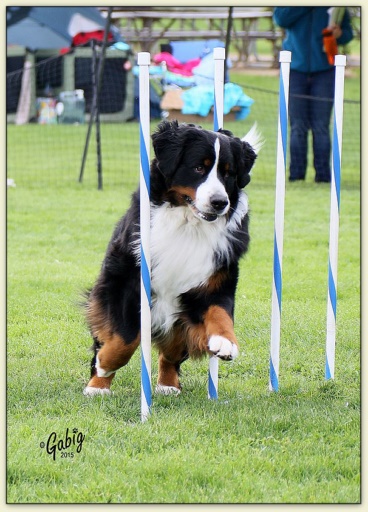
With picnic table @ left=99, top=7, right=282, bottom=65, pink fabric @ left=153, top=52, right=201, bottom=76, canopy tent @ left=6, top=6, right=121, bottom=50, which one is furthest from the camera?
picnic table @ left=99, top=7, right=282, bottom=65

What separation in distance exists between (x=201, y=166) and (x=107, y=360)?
111 centimetres

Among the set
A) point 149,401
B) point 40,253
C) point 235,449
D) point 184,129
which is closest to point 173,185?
point 184,129

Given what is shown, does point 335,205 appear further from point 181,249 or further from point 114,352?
point 114,352

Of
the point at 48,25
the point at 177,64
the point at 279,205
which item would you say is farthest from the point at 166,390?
the point at 177,64

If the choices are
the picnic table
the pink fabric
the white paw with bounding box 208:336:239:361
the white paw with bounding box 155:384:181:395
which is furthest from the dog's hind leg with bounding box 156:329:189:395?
the picnic table

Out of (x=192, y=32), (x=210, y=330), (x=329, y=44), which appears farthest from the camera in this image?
(x=192, y=32)

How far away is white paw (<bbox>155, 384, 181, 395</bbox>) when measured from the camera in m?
4.26

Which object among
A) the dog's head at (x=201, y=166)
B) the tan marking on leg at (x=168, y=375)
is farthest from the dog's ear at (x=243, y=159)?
the tan marking on leg at (x=168, y=375)

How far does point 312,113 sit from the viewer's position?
35.5 ft

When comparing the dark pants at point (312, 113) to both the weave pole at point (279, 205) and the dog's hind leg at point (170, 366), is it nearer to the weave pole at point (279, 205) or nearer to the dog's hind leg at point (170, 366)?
the weave pole at point (279, 205)

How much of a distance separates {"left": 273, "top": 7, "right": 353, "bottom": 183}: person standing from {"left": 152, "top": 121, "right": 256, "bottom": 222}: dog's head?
677cm

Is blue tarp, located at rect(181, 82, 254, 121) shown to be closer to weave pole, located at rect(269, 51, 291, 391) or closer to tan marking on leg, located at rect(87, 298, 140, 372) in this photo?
weave pole, located at rect(269, 51, 291, 391)

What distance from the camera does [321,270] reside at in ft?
23.3

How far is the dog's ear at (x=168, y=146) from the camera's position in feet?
12.5
